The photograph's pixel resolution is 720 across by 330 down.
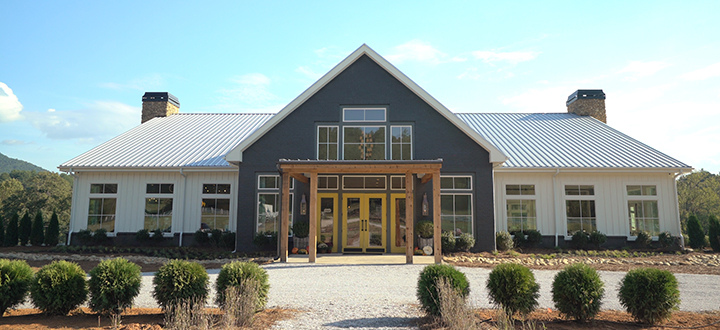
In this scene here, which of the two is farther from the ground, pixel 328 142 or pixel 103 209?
pixel 328 142

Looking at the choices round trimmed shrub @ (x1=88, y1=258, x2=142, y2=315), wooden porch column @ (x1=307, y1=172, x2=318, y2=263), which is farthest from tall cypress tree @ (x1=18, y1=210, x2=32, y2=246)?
round trimmed shrub @ (x1=88, y1=258, x2=142, y2=315)

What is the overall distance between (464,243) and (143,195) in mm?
12686

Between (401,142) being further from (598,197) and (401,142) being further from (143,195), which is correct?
(143,195)

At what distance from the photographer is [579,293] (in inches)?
254

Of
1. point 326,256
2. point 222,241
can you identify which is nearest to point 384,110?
point 326,256

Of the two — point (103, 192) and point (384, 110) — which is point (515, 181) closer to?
point (384, 110)

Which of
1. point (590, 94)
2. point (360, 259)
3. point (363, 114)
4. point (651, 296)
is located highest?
point (590, 94)

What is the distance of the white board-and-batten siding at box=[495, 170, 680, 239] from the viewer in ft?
57.0

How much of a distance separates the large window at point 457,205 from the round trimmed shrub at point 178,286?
36.3 feet

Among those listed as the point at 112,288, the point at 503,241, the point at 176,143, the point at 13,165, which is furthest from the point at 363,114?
the point at 13,165

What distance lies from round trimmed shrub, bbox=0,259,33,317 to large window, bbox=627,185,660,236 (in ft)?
61.6

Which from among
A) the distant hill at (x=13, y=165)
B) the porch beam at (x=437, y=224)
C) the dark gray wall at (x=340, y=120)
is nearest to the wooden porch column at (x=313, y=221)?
the dark gray wall at (x=340, y=120)

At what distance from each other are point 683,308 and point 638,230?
35.4ft

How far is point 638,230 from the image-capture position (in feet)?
57.1
